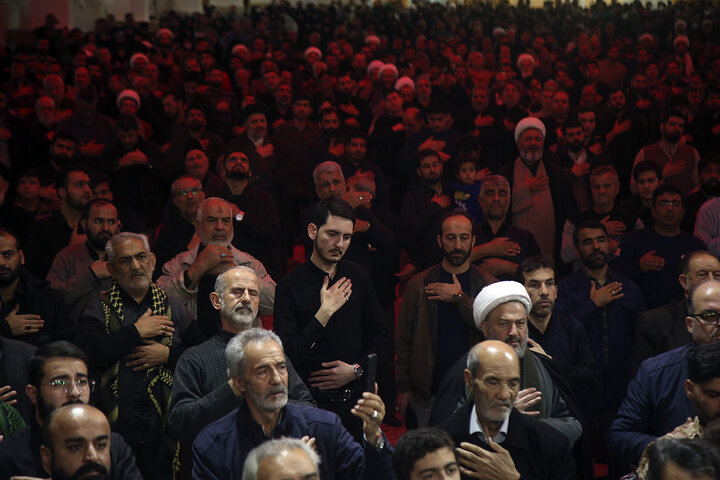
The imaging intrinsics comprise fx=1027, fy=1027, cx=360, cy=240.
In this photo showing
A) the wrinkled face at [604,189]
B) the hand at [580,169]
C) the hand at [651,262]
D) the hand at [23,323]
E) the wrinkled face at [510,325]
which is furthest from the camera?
the hand at [580,169]

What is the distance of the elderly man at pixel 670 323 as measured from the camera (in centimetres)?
581

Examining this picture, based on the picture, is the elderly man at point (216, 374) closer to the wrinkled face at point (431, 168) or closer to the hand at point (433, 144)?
the wrinkled face at point (431, 168)

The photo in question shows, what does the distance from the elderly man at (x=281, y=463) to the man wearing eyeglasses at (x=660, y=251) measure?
14.2 ft

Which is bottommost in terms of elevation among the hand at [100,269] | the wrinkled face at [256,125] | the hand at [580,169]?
the hand at [100,269]

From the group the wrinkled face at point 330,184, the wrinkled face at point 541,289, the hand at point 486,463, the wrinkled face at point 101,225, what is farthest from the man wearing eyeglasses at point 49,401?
the wrinkled face at point 330,184

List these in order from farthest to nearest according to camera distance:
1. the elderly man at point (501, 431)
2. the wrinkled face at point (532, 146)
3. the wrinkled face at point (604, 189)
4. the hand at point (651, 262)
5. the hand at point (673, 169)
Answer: the hand at point (673, 169)
the wrinkled face at point (532, 146)
the wrinkled face at point (604, 189)
the hand at point (651, 262)
the elderly man at point (501, 431)

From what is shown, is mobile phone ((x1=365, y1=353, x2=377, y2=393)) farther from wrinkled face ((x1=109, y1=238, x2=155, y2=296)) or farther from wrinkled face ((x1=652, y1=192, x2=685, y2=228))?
wrinkled face ((x1=652, y1=192, x2=685, y2=228))

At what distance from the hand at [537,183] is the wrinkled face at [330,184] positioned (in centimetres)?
176

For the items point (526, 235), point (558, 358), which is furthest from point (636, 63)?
point (558, 358)

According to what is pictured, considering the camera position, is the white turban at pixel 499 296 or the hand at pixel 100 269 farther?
the hand at pixel 100 269

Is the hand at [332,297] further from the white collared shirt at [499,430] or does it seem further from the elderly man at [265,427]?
the white collared shirt at [499,430]

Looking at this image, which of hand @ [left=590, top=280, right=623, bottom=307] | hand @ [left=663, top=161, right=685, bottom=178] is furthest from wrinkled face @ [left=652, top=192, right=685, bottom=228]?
hand @ [left=663, top=161, right=685, bottom=178]

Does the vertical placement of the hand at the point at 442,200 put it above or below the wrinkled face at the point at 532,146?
below

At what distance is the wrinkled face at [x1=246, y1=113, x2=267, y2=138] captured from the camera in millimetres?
10562
